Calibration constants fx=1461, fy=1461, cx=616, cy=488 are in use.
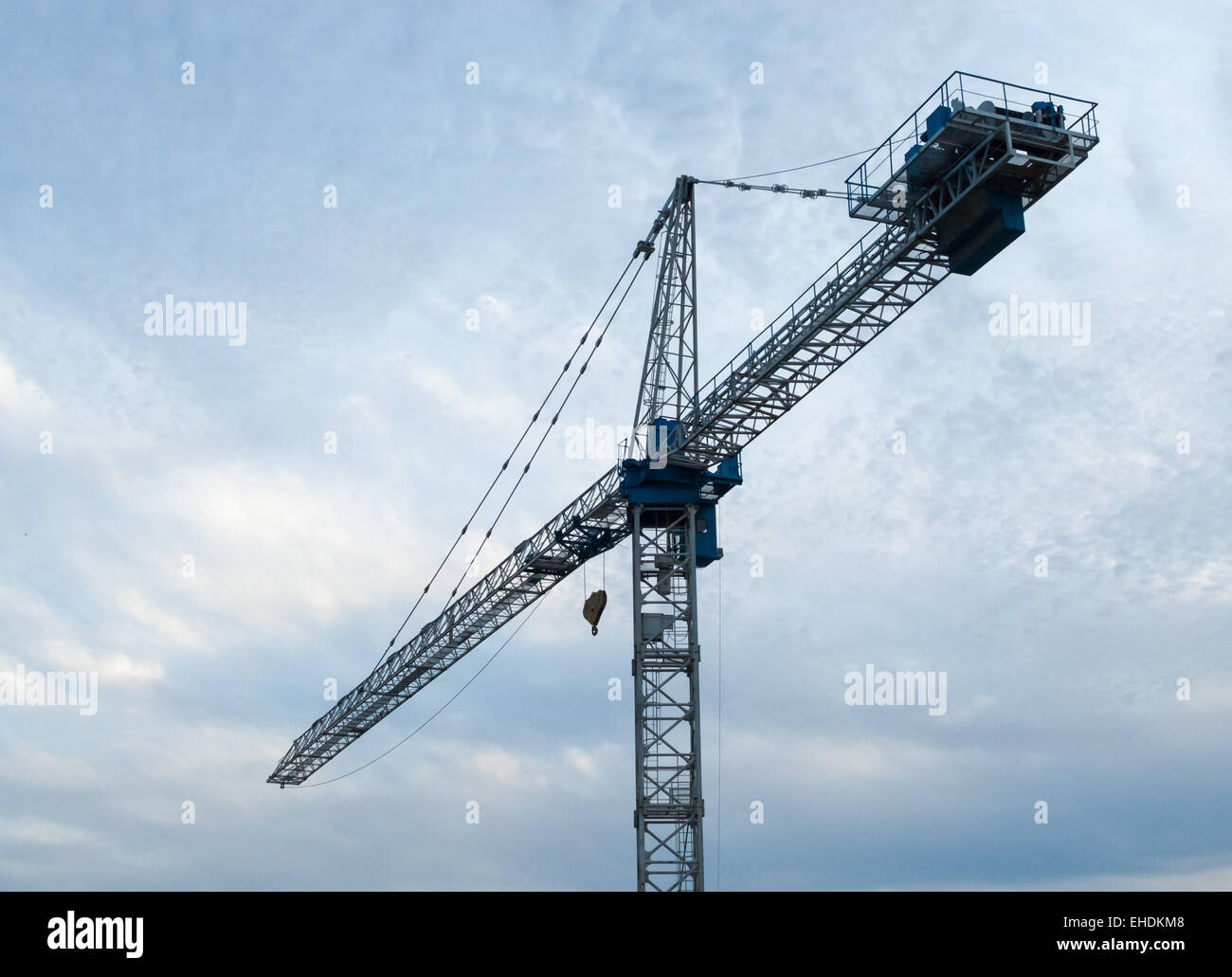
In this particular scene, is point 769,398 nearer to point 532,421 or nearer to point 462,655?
point 532,421

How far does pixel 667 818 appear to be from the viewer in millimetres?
50094

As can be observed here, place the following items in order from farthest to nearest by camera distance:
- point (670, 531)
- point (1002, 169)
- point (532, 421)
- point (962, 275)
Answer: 1. point (532, 421)
2. point (670, 531)
3. point (962, 275)
4. point (1002, 169)

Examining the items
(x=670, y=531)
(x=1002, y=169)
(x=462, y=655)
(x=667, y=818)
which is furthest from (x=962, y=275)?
(x=462, y=655)

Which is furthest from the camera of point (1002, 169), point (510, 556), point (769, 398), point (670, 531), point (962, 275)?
point (510, 556)
